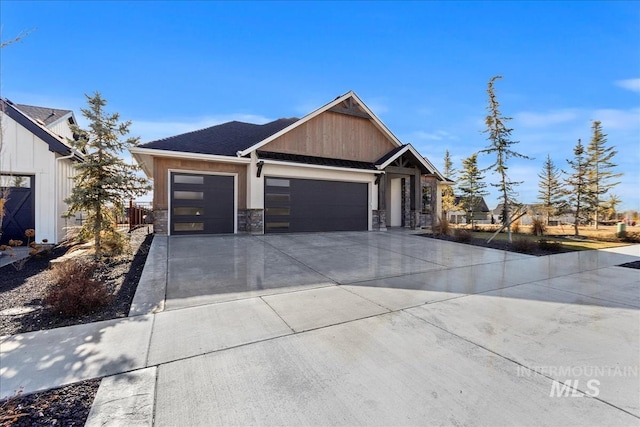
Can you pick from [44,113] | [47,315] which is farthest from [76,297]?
[44,113]

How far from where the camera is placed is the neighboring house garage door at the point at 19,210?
31.8 ft

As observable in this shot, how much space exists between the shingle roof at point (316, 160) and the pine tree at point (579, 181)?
551 inches

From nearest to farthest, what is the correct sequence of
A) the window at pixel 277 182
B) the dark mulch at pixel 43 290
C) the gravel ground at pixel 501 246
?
the dark mulch at pixel 43 290
the gravel ground at pixel 501 246
the window at pixel 277 182

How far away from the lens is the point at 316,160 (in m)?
13.6

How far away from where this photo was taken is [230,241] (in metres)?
10.2

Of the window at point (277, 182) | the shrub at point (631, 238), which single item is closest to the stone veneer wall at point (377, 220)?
the window at point (277, 182)

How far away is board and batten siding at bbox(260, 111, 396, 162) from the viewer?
531 inches

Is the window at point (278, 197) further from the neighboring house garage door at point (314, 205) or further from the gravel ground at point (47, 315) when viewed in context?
the gravel ground at point (47, 315)

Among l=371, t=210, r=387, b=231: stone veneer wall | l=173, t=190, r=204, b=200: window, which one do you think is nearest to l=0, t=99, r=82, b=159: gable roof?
l=173, t=190, r=204, b=200: window

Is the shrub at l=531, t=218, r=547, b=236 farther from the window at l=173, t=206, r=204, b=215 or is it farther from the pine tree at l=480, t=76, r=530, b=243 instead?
the window at l=173, t=206, r=204, b=215

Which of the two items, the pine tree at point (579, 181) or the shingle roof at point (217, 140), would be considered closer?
the shingle roof at point (217, 140)

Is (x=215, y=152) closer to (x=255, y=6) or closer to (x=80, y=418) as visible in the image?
(x=255, y=6)

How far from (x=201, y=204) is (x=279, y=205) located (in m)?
3.32

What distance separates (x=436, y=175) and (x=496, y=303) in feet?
45.1
